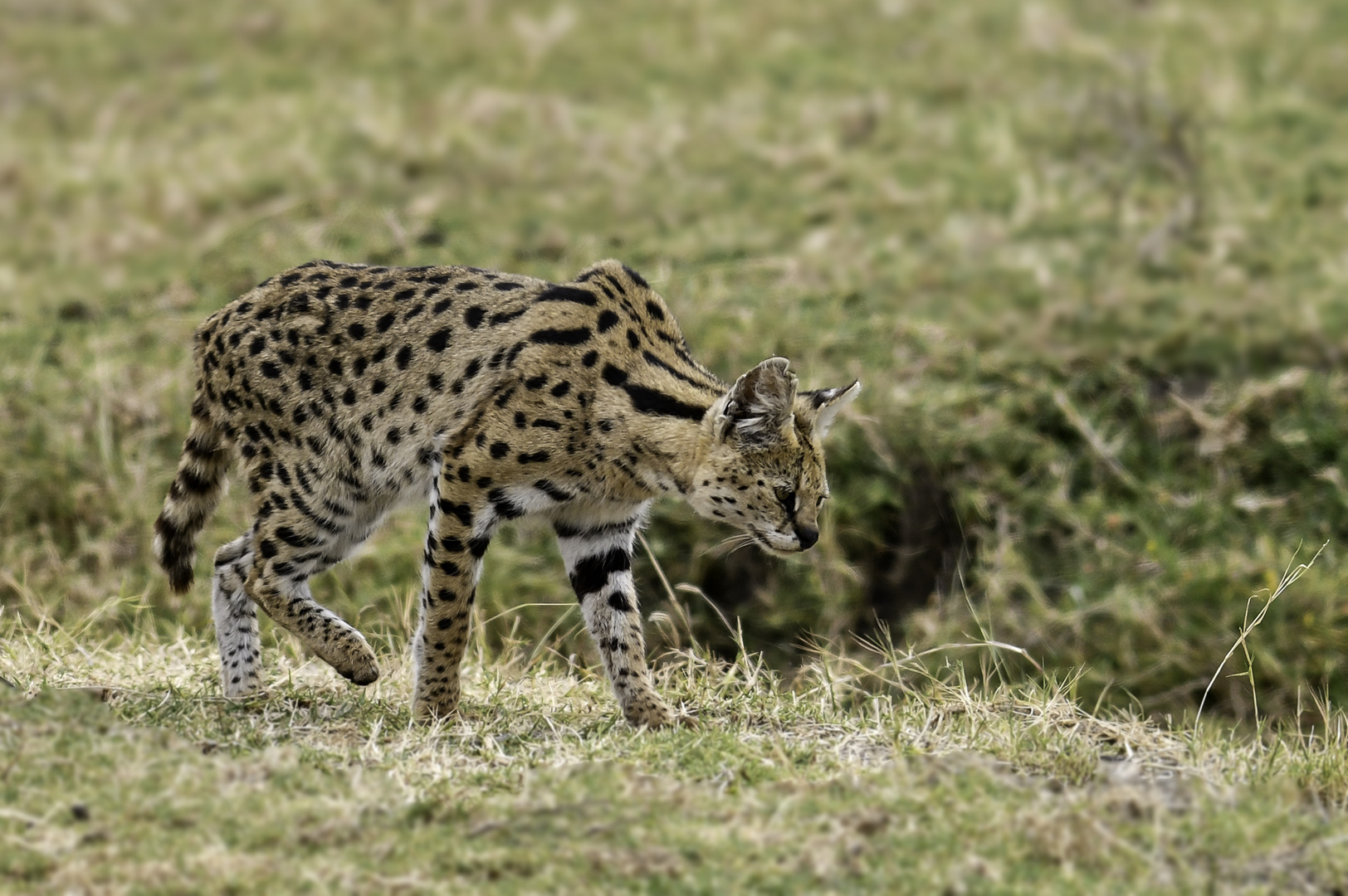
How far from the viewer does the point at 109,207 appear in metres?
13.4

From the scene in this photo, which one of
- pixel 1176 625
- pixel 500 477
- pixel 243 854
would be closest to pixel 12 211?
pixel 500 477

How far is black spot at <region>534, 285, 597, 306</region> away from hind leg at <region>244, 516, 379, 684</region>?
136cm

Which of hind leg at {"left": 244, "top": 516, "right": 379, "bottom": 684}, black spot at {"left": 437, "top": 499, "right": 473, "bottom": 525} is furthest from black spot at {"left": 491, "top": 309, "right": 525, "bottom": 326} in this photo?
hind leg at {"left": 244, "top": 516, "right": 379, "bottom": 684}

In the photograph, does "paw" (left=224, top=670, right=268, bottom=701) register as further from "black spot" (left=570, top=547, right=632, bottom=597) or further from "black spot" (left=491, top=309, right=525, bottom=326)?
"black spot" (left=491, top=309, right=525, bottom=326)

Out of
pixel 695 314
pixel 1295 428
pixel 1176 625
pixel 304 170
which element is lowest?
pixel 1176 625

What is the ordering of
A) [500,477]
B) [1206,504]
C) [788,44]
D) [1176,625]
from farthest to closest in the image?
1. [788,44]
2. [1206,504]
3. [1176,625]
4. [500,477]

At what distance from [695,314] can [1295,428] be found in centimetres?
388

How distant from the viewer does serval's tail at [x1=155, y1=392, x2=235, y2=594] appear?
284 inches

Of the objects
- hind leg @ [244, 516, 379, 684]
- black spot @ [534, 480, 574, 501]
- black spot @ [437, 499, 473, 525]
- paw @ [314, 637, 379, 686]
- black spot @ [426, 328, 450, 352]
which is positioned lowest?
paw @ [314, 637, 379, 686]

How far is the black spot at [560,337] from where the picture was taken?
654 centimetres

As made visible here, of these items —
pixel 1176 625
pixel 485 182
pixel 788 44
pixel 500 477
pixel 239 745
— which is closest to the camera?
pixel 239 745

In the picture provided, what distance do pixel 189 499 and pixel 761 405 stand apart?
2.70m

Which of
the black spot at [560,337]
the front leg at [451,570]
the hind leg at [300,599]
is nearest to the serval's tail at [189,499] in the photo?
the hind leg at [300,599]

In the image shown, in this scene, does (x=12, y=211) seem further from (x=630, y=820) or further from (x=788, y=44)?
(x=630, y=820)
